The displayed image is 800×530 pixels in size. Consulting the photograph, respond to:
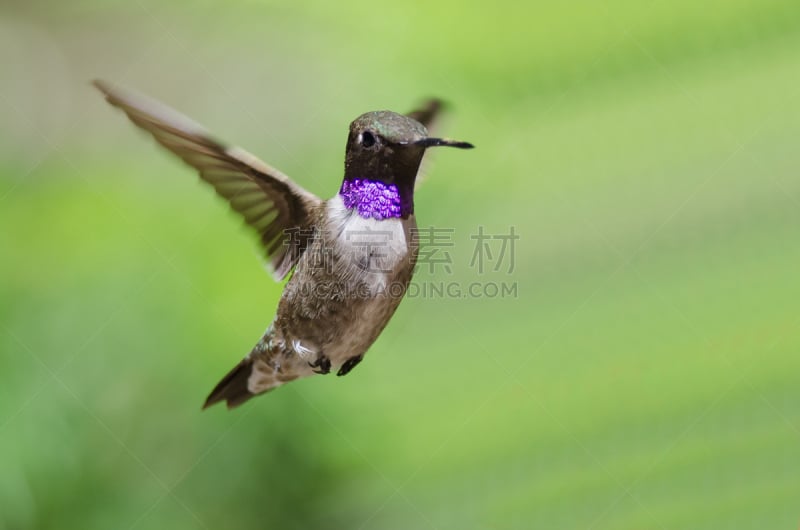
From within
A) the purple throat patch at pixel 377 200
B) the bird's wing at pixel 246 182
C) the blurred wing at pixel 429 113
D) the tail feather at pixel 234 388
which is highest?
the blurred wing at pixel 429 113

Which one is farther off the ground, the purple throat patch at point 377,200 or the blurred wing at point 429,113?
the blurred wing at point 429,113

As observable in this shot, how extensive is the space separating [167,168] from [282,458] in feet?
2.43

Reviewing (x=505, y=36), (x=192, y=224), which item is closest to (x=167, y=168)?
(x=192, y=224)

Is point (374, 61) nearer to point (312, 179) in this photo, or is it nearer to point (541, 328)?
point (312, 179)

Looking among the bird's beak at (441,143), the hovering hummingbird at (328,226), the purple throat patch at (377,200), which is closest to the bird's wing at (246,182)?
the hovering hummingbird at (328,226)

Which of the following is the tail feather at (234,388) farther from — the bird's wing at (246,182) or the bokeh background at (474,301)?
the bokeh background at (474,301)

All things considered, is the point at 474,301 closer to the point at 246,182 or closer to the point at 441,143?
the point at 246,182

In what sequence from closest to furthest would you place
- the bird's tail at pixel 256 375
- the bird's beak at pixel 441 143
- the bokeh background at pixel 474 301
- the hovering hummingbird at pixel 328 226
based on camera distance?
the bird's beak at pixel 441 143
the hovering hummingbird at pixel 328 226
the bird's tail at pixel 256 375
the bokeh background at pixel 474 301

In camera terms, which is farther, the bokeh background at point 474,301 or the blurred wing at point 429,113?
the bokeh background at point 474,301

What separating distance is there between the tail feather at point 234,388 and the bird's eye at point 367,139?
1.16 feet

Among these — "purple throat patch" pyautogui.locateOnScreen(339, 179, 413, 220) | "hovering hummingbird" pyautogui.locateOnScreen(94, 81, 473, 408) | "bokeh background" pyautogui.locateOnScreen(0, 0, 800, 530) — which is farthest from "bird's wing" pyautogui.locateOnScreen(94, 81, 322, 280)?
"bokeh background" pyautogui.locateOnScreen(0, 0, 800, 530)

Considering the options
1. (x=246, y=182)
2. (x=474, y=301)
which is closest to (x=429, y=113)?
(x=246, y=182)

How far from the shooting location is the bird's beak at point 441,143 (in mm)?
543

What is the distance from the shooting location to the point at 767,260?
1782 millimetres
